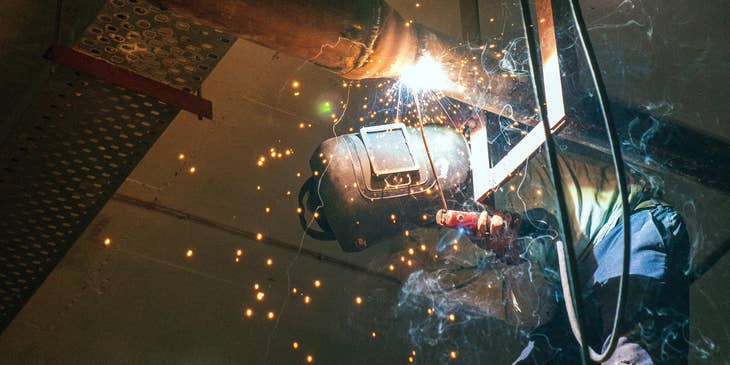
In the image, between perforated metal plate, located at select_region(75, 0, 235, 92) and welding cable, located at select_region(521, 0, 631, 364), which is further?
perforated metal plate, located at select_region(75, 0, 235, 92)

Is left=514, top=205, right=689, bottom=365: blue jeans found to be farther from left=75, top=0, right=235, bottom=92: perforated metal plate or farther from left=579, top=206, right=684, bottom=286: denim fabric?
left=75, top=0, right=235, bottom=92: perforated metal plate

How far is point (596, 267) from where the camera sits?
282cm

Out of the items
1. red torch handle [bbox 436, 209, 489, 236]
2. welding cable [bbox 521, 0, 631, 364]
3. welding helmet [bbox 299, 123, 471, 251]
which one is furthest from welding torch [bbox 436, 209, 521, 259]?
welding cable [bbox 521, 0, 631, 364]

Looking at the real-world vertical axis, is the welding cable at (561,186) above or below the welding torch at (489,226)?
above

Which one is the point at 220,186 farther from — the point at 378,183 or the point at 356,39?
the point at 356,39

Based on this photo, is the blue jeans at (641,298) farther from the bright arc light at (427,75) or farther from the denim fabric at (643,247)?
the bright arc light at (427,75)

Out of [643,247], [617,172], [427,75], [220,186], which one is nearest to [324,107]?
[220,186]

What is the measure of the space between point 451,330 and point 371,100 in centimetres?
161

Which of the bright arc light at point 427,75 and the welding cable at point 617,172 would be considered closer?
the welding cable at point 617,172

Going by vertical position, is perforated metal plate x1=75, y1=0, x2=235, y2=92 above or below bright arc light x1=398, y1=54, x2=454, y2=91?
above

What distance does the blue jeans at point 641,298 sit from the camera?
93.5 inches

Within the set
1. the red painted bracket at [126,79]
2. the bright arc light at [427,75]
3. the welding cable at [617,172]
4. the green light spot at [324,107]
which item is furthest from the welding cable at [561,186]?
the green light spot at [324,107]

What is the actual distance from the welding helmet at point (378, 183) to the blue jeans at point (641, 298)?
0.85 meters

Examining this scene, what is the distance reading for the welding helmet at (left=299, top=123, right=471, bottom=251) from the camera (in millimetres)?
3268
